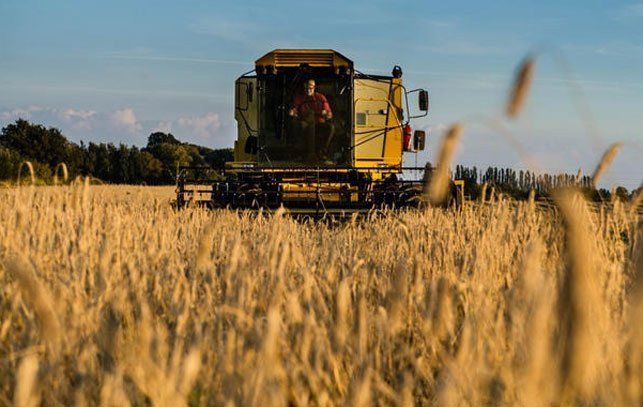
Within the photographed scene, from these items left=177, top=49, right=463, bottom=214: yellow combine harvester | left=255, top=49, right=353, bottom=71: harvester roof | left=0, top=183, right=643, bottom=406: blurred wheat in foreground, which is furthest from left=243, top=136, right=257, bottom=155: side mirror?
left=0, top=183, right=643, bottom=406: blurred wheat in foreground

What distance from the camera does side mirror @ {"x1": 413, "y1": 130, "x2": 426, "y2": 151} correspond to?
14618 millimetres

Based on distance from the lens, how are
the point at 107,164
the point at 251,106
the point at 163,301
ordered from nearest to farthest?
the point at 163,301, the point at 251,106, the point at 107,164

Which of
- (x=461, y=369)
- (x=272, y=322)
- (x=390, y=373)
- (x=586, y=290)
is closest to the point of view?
(x=586, y=290)

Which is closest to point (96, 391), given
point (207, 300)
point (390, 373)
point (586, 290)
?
point (207, 300)

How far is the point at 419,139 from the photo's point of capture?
48.4ft

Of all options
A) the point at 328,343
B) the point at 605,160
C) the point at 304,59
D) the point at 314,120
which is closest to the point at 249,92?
the point at 304,59

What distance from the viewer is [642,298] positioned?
4.66 feet

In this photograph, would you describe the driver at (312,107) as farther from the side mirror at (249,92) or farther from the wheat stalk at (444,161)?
the wheat stalk at (444,161)

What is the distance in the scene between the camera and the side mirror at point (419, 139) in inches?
576

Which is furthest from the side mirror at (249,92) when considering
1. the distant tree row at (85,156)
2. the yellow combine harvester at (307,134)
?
the distant tree row at (85,156)

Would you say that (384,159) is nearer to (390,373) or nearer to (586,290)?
(390,373)

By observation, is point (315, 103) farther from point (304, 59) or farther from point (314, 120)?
point (304, 59)

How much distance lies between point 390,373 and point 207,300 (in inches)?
31.8

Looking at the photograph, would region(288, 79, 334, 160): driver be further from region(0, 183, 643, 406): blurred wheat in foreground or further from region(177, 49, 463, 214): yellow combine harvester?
region(0, 183, 643, 406): blurred wheat in foreground
